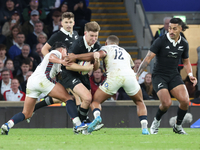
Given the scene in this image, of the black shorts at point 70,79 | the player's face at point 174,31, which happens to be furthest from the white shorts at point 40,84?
the player's face at point 174,31

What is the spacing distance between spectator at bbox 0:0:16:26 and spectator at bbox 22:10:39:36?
0.63 meters

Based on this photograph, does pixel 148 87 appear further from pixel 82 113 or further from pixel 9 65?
pixel 82 113

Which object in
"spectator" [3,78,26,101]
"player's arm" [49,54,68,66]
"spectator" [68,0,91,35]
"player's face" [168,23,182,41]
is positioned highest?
"spectator" [68,0,91,35]

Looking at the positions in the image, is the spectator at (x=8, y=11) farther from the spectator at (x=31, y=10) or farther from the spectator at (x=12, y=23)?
the spectator at (x=31, y=10)

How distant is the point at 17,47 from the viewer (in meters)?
12.6

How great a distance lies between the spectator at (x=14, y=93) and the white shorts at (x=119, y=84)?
14.9 feet

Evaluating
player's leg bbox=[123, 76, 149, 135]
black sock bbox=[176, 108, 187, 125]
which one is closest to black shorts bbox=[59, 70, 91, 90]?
player's leg bbox=[123, 76, 149, 135]

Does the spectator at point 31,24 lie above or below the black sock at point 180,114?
above

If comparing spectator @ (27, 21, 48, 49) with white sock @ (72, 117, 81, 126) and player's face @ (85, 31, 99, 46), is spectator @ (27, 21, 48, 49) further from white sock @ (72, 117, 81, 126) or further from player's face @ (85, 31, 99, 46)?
white sock @ (72, 117, 81, 126)

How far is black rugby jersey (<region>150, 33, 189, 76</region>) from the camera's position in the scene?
26.2 feet

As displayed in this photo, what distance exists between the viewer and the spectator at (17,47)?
12547 millimetres

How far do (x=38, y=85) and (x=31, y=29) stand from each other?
20.7 ft

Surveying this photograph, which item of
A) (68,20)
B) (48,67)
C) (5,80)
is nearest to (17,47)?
(5,80)

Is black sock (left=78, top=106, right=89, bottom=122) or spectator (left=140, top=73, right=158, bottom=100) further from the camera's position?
spectator (left=140, top=73, right=158, bottom=100)
